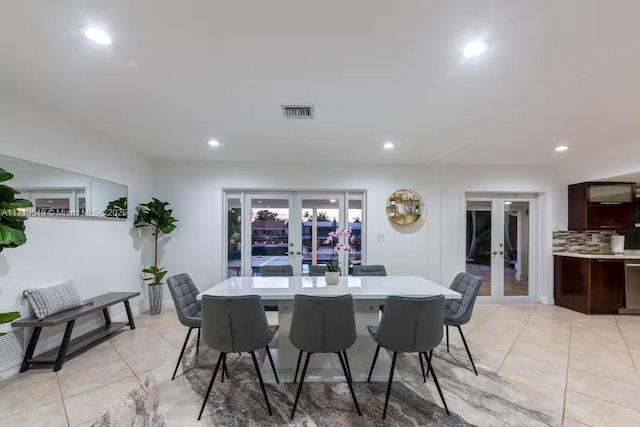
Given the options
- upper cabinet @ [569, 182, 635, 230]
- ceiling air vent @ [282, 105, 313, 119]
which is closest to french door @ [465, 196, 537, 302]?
upper cabinet @ [569, 182, 635, 230]

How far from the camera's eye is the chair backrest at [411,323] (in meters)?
2.10

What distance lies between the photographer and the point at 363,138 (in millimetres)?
3713

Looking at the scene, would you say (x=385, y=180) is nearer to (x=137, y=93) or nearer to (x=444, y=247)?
(x=444, y=247)

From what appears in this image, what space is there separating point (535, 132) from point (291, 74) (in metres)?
2.95

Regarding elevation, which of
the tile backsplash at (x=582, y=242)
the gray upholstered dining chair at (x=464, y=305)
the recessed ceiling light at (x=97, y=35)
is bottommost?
the gray upholstered dining chair at (x=464, y=305)

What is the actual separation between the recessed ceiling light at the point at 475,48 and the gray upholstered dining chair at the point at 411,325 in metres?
1.64

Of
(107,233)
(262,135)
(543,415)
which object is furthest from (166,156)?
(543,415)

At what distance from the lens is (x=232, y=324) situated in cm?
210

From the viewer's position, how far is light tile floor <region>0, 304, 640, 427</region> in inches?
86.3

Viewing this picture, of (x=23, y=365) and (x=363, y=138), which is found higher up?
(x=363, y=138)

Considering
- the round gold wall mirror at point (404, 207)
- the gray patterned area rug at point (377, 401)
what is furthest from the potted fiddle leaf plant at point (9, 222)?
the round gold wall mirror at point (404, 207)

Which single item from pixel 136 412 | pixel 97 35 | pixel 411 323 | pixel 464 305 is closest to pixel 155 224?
pixel 136 412

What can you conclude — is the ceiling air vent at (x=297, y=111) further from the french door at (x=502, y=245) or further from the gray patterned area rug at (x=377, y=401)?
the french door at (x=502, y=245)

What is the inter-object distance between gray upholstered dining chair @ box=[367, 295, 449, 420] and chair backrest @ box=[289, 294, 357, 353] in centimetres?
28
